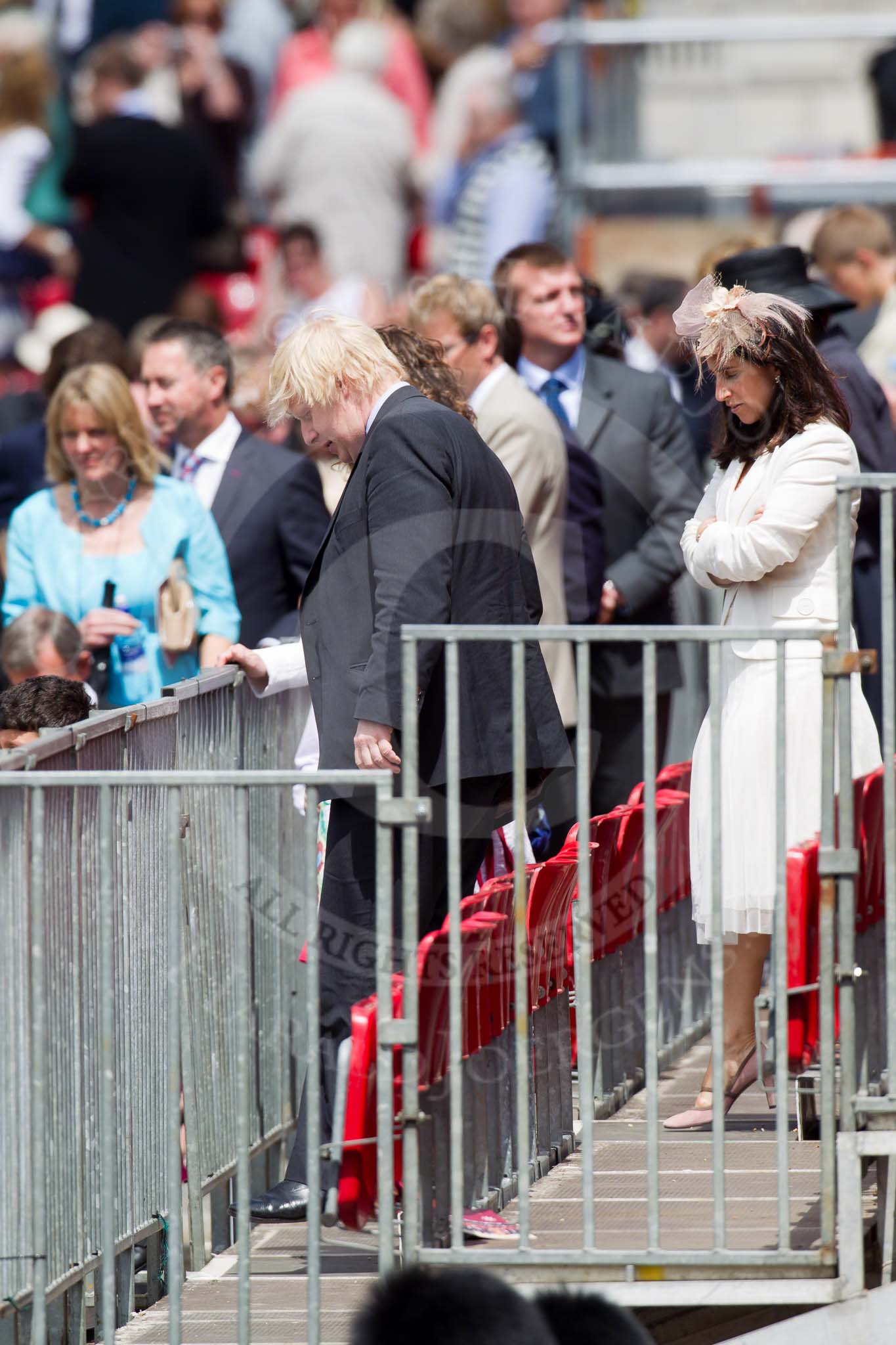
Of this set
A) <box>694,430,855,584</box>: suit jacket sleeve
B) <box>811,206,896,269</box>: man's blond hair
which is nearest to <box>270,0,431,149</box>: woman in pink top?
<box>811,206,896,269</box>: man's blond hair

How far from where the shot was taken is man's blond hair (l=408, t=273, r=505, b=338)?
7.09 m

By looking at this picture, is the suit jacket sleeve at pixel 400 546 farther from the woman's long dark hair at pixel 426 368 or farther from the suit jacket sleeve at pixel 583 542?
the suit jacket sleeve at pixel 583 542

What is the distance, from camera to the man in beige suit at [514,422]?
274 inches

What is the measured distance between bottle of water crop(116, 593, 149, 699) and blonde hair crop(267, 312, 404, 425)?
67.1 inches

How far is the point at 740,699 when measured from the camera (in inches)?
215

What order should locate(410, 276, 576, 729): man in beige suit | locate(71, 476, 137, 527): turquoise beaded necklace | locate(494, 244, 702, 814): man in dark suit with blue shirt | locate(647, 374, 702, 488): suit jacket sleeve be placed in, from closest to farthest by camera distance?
locate(410, 276, 576, 729): man in beige suit
locate(71, 476, 137, 527): turquoise beaded necklace
locate(494, 244, 702, 814): man in dark suit with blue shirt
locate(647, 374, 702, 488): suit jacket sleeve

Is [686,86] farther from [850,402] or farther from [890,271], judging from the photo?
[850,402]

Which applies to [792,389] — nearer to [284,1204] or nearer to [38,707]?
[38,707]

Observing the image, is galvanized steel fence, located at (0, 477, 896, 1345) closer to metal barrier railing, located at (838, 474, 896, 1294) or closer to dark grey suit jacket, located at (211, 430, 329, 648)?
metal barrier railing, located at (838, 474, 896, 1294)

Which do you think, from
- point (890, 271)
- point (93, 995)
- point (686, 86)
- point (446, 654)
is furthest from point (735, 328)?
point (686, 86)

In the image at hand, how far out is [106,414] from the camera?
23.4 feet

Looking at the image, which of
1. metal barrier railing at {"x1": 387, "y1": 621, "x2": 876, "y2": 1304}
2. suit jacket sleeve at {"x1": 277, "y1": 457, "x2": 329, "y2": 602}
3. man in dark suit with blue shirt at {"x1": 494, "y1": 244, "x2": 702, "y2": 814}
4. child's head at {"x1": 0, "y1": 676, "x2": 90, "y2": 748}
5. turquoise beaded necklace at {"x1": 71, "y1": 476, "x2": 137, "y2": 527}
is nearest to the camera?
metal barrier railing at {"x1": 387, "y1": 621, "x2": 876, "y2": 1304}

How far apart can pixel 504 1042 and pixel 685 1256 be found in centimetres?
82

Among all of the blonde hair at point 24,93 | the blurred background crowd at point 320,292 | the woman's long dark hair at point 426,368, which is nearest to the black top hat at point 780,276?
the blurred background crowd at point 320,292
